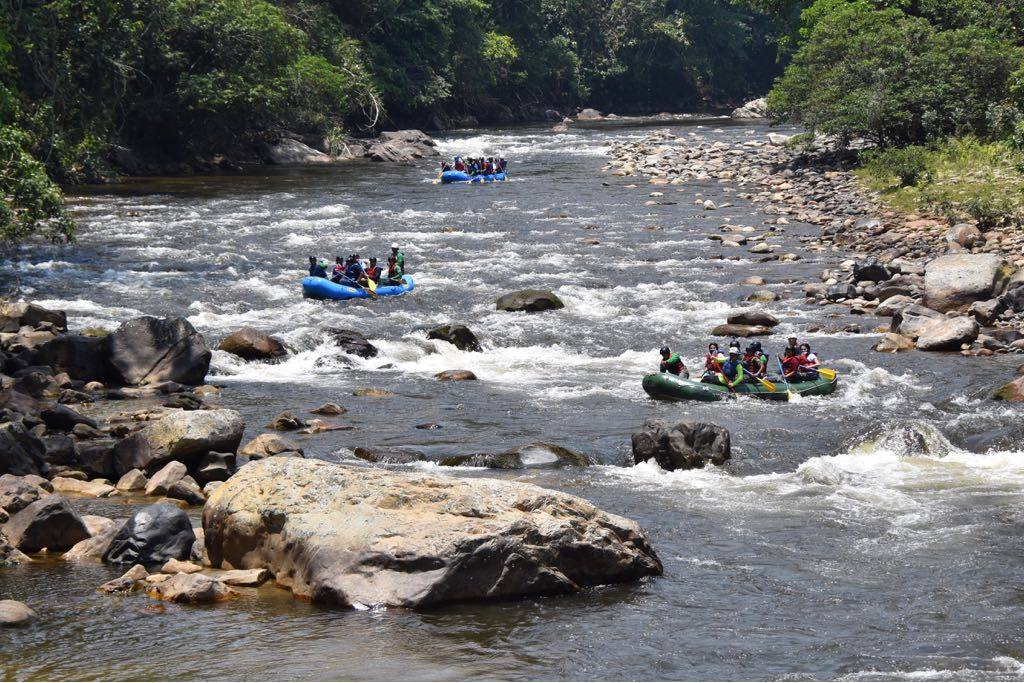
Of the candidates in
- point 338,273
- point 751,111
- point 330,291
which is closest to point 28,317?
point 330,291

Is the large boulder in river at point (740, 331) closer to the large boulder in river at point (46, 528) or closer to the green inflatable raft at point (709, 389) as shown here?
the green inflatable raft at point (709, 389)

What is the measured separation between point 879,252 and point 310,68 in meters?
27.2

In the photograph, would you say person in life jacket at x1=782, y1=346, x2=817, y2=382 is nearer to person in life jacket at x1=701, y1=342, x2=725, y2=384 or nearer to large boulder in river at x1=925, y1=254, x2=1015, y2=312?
person in life jacket at x1=701, y1=342, x2=725, y2=384

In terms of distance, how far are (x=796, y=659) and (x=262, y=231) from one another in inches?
987

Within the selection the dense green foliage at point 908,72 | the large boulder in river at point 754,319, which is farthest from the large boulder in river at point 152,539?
the dense green foliage at point 908,72

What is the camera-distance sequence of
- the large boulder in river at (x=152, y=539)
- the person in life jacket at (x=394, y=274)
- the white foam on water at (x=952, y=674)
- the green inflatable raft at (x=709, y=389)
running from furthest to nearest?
the person in life jacket at (x=394, y=274) < the green inflatable raft at (x=709, y=389) < the large boulder in river at (x=152, y=539) < the white foam on water at (x=952, y=674)

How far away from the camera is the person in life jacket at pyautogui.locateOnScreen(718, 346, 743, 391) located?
699 inches

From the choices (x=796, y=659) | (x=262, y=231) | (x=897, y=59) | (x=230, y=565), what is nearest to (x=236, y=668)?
(x=230, y=565)

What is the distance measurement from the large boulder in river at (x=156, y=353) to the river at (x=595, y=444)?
0.58m

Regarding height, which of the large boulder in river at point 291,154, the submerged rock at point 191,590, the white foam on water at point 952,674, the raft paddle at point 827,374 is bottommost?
the raft paddle at point 827,374

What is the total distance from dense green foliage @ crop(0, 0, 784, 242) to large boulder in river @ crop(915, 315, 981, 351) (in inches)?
→ 599

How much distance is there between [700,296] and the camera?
24453 millimetres

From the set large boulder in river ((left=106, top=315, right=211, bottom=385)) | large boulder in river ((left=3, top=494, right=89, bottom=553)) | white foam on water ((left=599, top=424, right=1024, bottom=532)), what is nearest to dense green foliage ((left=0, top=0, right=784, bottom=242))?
large boulder in river ((left=106, top=315, right=211, bottom=385))

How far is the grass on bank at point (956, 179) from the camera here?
26109mm
